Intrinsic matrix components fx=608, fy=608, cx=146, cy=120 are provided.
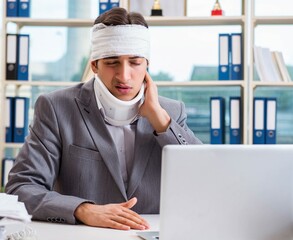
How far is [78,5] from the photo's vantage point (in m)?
4.35

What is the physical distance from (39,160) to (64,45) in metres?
2.38

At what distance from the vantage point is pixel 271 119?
3809 mm

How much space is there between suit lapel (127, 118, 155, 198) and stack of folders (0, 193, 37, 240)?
1.90 feet

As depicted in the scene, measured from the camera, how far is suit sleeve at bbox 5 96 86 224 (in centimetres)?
190

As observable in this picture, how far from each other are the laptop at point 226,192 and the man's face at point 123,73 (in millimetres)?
852

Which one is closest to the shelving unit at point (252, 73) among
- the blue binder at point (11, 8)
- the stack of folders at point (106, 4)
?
the stack of folders at point (106, 4)

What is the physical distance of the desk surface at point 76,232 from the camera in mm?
1679

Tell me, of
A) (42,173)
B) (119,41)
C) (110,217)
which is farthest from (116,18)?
(110,217)

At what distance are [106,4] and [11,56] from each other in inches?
27.6

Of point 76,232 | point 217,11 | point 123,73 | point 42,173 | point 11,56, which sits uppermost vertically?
point 217,11

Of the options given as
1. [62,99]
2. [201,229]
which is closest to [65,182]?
[62,99]

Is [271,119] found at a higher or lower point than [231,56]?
lower

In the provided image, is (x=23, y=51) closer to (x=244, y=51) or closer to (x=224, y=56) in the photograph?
(x=224, y=56)

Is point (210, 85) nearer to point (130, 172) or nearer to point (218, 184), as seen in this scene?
point (130, 172)
